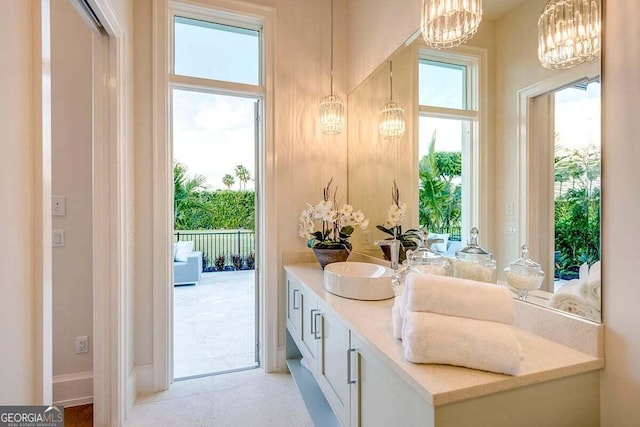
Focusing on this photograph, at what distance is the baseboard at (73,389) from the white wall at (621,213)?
275cm

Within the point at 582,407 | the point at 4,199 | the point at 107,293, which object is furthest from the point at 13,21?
the point at 582,407

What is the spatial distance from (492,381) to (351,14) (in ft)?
9.18

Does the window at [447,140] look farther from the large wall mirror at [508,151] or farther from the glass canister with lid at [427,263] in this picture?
the glass canister with lid at [427,263]

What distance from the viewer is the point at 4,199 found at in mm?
818

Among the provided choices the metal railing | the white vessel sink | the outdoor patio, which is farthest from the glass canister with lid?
the metal railing

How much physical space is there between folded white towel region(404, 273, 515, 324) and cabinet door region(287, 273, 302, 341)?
1.21 meters

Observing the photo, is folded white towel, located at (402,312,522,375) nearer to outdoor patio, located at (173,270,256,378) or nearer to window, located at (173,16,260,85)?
outdoor patio, located at (173,270,256,378)

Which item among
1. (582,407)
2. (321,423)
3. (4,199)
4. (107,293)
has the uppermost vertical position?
(4,199)

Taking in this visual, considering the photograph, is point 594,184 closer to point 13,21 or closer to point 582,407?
point 582,407

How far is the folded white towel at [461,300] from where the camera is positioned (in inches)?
37.1

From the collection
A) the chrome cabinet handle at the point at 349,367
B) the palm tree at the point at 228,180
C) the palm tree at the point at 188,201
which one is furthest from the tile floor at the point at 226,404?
the palm tree at the point at 228,180

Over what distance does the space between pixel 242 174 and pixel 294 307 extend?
5359mm

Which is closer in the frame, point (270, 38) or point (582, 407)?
point (582, 407)

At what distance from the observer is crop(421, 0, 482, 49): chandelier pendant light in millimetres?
1266
